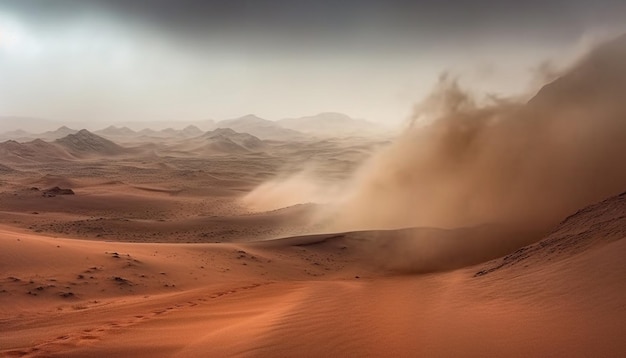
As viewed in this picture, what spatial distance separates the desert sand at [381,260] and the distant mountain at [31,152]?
38958 millimetres

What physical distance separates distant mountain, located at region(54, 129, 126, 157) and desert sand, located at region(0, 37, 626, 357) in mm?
50731

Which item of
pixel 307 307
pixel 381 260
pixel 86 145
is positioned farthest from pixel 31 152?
pixel 307 307

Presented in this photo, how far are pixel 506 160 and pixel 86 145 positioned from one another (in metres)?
76.3

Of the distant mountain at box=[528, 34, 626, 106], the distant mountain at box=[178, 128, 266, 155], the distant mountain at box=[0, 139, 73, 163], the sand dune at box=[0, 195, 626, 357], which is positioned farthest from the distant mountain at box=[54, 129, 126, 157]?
the distant mountain at box=[528, 34, 626, 106]

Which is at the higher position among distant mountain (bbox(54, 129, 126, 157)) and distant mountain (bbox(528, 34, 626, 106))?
distant mountain (bbox(54, 129, 126, 157))

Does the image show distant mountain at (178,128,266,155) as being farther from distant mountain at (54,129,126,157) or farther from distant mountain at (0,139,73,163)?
distant mountain at (0,139,73,163)

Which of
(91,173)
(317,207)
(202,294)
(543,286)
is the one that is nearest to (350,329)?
(543,286)

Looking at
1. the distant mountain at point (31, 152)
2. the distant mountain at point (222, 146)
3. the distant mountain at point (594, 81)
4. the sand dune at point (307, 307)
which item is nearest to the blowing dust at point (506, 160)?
the distant mountain at point (594, 81)

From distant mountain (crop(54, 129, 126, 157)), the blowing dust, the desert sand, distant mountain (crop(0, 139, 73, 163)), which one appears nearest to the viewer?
the desert sand

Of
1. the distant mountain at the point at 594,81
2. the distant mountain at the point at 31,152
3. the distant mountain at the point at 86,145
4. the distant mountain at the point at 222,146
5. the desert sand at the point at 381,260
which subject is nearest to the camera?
the desert sand at the point at 381,260

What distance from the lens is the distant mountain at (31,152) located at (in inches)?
2322

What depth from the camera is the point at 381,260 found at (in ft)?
42.3

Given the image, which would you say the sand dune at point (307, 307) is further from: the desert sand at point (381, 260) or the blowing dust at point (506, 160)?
the blowing dust at point (506, 160)

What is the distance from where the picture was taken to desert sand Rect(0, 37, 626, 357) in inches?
179
